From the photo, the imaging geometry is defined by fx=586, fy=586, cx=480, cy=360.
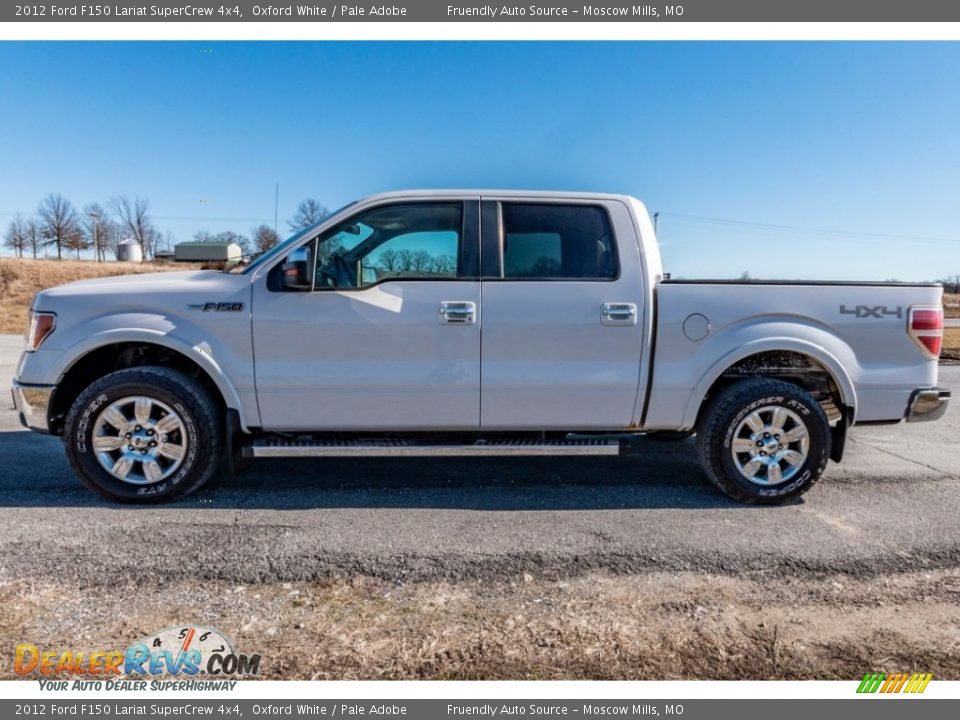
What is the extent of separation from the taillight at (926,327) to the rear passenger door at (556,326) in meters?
1.78

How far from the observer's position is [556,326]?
12.4 feet

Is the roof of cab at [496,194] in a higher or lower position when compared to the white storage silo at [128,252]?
lower

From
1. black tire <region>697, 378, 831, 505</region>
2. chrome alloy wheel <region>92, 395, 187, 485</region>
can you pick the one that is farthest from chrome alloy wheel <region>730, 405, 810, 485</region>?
chrome alloy wheel <region>92, 395, 187, 485</region>

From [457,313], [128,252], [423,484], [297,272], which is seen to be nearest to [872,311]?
[457,313]

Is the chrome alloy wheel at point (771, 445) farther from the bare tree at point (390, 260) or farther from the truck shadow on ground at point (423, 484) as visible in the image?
the bare tree at point (390, 260)

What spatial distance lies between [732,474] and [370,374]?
2466mm

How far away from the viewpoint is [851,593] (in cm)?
278

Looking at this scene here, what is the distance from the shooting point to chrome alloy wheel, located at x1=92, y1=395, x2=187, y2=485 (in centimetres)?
373

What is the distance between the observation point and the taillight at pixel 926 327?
382 cm

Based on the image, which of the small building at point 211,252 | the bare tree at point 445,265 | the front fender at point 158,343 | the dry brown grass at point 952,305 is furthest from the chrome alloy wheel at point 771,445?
the dry brown grass at point 952,305

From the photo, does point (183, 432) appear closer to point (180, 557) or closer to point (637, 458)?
point (180, 557)

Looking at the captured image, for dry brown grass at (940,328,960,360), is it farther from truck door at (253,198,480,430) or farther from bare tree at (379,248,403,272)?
bare tree at (379,248,403,272)

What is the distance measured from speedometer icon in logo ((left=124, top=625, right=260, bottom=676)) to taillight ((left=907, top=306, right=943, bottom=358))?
423 centimetres

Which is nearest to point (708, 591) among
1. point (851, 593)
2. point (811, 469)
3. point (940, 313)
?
point (851, 593)
